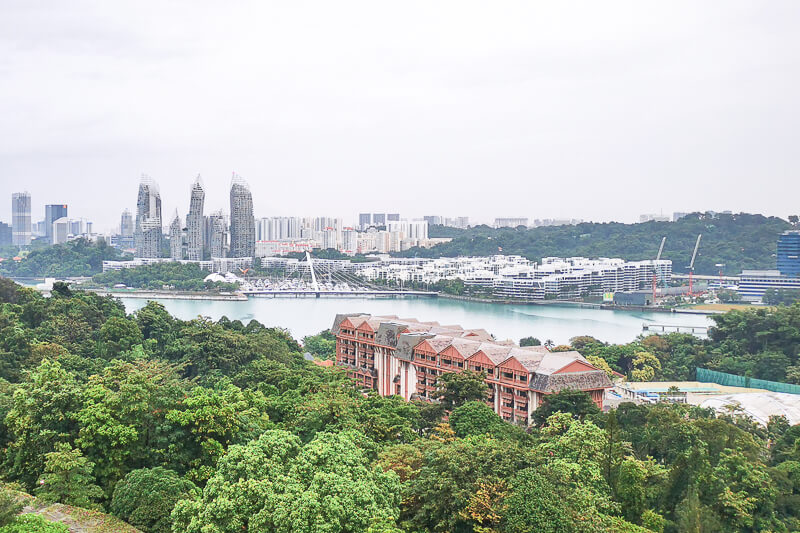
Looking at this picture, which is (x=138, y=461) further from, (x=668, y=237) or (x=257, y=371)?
(x=668, y=237)

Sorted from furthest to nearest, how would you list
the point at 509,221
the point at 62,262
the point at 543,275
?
the point at 509,221
the point at 62,262
the point at 543,275

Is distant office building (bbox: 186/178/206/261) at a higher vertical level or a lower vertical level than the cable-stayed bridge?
higher

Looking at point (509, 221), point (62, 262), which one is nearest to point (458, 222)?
point (509, 221)

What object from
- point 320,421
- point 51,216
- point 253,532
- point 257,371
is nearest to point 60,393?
point 320,421

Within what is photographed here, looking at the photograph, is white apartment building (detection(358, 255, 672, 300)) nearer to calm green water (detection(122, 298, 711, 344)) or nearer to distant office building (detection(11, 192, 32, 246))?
calm green water (detection(122, 298, 711, 344))

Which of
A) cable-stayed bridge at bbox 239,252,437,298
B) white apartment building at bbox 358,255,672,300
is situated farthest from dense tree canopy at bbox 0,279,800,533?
cable-stayed bridge at bbox 239,252,437,298

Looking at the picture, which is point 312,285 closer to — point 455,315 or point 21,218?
point 455,315
